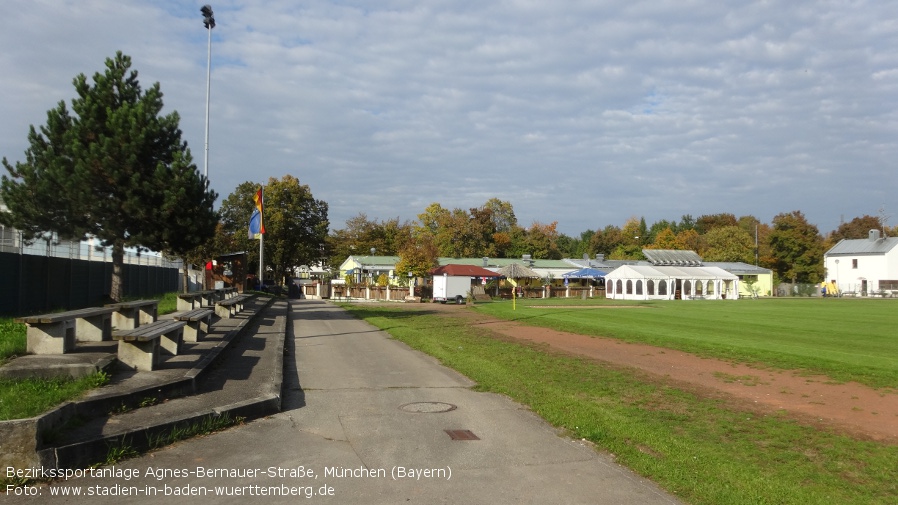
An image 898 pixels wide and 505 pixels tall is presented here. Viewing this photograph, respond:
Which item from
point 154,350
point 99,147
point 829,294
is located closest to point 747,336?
point 154,350

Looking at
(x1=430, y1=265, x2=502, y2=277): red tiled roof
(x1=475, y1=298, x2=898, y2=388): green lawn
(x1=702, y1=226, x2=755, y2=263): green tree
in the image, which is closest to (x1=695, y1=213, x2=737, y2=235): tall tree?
(x1=702, y1=226, x2=755, y2=263): green tree

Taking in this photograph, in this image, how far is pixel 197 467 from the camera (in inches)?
251

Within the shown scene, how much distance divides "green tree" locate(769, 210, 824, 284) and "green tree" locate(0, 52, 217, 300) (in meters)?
87.3

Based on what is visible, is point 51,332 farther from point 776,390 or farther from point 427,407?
point 776,390

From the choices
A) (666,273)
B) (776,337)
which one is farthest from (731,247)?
(776,337)

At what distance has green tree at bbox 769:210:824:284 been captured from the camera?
90.6 metres

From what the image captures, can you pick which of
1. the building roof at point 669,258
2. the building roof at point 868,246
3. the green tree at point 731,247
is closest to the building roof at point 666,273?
the building roof at point 669,258

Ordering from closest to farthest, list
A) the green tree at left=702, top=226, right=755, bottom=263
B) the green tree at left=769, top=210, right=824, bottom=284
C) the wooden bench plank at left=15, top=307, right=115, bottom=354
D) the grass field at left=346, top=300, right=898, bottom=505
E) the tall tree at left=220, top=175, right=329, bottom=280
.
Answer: the grass field at left=346, top=300, right=898, bottom=505, the wooden bench plank at left=15, top=307, right=115, bottom=354, the tall tree at left=220, top=175, right=329, bottom=280, the green tree at left=769, top=210, right=824, bottom=284, the green tree at left=702, top=226, right=755, bottom=263

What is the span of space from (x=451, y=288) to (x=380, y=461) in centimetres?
4592

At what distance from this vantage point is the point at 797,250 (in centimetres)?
9081

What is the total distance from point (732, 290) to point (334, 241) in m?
51.2

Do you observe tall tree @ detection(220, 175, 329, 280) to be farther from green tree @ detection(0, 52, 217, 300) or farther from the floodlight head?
green tree @ detection(0, 52, 217, 300)

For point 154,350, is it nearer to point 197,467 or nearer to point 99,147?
point 197,467

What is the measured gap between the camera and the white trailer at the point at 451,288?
52.5 m
